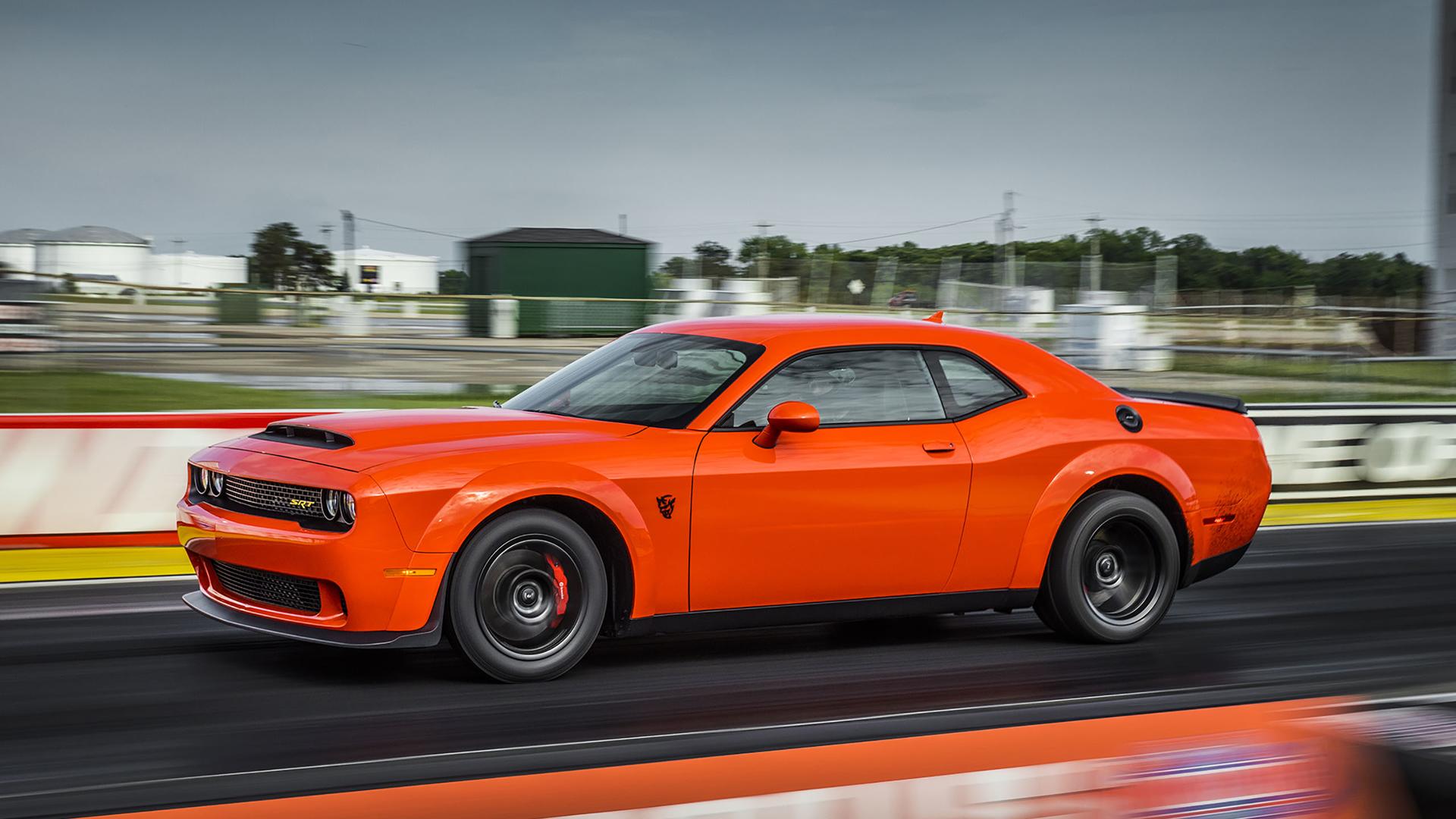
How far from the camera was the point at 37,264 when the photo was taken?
1545 cm

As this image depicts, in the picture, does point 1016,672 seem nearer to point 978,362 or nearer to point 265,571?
point 978,362

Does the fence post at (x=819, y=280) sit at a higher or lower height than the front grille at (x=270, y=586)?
higher

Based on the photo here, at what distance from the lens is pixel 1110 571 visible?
6.86 m

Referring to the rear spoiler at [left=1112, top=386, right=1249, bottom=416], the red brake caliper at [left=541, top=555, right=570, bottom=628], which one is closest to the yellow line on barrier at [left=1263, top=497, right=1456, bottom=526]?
the rear spoiler at [left=1112, top=386, right=1249, bottom=416]

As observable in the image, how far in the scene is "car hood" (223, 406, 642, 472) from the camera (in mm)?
5508

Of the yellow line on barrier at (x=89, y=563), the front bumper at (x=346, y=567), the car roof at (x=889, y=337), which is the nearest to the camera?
the front bumper at (x=346, y=567)

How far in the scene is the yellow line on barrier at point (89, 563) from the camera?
845 cm

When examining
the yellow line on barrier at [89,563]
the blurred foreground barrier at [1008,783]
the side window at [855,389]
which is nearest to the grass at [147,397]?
the yellow line on barrier at [89,563]

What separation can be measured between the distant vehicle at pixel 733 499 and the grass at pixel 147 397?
26.8 feet

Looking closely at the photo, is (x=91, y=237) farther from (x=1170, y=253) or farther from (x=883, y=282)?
(x=1170, y=253)

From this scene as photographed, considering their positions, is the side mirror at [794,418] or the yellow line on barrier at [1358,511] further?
the yellow line on barrier at [1358,511]

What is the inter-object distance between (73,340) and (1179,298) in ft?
50.3

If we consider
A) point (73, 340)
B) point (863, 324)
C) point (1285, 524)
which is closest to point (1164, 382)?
point (1285, 524)

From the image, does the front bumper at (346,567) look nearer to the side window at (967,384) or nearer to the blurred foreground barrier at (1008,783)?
the blurred foreground barrier at (1008,783)
